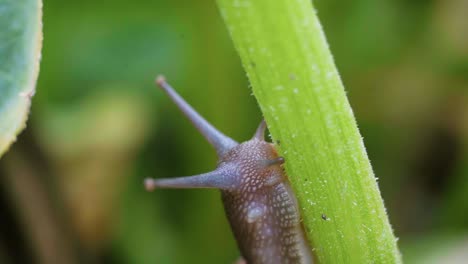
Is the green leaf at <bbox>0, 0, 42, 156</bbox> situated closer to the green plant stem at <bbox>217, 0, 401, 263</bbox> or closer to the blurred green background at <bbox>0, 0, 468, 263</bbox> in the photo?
the green plant stem at <bbox>217, 0, 401, 263</bbox>

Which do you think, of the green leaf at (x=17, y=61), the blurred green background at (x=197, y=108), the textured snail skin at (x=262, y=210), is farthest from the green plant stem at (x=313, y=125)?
the blurred green background at (x=197, y=108)

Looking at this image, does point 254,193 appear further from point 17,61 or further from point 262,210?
point 17,61

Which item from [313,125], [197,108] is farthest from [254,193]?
[197,108]

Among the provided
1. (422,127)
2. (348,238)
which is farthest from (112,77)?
(348,238)

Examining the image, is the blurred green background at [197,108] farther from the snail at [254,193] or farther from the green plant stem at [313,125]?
the green plant stem at [313,125]

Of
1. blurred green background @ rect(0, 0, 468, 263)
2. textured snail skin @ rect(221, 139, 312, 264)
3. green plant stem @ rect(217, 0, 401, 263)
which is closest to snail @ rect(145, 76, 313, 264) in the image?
textured snail skin @ rect(221, 139, 312, 264)

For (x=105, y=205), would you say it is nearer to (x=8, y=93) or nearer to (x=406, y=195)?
(x=406, y=195)
